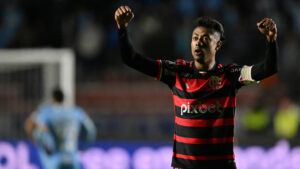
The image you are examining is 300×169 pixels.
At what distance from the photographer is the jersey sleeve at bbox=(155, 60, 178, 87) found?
3.40 m

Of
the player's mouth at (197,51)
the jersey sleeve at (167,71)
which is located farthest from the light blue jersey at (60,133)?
the player's mouth at (197,51)

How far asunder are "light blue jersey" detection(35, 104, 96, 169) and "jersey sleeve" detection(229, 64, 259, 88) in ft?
12.5

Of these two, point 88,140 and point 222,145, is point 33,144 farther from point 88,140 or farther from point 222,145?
point 222,145

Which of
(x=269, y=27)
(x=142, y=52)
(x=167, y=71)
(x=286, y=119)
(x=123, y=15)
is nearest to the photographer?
(x=269, y=27)

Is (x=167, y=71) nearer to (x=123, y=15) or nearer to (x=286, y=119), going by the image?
(x=123, y=15)

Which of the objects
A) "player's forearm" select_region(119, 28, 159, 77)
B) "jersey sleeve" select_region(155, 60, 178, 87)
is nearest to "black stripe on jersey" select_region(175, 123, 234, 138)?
"jersey sleeve" select_region(155, 60, 178, 87)

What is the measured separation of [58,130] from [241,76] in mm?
3996

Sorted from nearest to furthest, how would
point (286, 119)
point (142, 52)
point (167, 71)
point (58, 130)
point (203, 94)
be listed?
point (203, 94) < point (167, 71) < point (58, 130) < point (286, 119) < point (142, 52)

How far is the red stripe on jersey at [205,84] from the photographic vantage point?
3.32m

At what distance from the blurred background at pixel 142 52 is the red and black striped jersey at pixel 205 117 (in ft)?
16.0

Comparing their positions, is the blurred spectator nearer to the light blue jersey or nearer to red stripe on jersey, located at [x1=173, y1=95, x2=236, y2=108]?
the light blue jersey

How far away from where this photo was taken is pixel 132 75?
424 inches

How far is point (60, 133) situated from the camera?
696 cm

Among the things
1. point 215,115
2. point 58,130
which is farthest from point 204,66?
point 58,130
